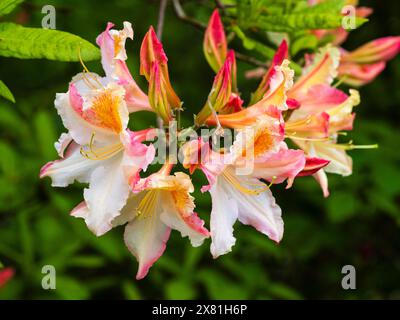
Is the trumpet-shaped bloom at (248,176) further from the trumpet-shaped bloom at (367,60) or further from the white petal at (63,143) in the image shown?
the trumpet-shaped bloom at (367,60)

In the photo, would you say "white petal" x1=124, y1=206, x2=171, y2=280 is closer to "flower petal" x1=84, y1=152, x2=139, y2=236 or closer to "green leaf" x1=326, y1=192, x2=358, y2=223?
"flower petal" x1=84, y1=152, x2=139, y2=236

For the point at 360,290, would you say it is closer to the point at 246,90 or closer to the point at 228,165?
the point at 246,90

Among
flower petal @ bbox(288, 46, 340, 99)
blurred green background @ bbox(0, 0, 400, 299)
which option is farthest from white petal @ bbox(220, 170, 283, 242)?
blurred green background @ bbox(0, 0, 400, 299)

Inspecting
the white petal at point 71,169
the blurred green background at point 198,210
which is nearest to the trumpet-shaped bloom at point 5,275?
the blurred green background at point 198,210

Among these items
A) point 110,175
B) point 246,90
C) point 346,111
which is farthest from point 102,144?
point 246,90

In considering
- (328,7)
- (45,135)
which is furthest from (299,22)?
(45,135)

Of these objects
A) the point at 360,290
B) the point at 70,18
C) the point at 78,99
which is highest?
the point at 78,99
